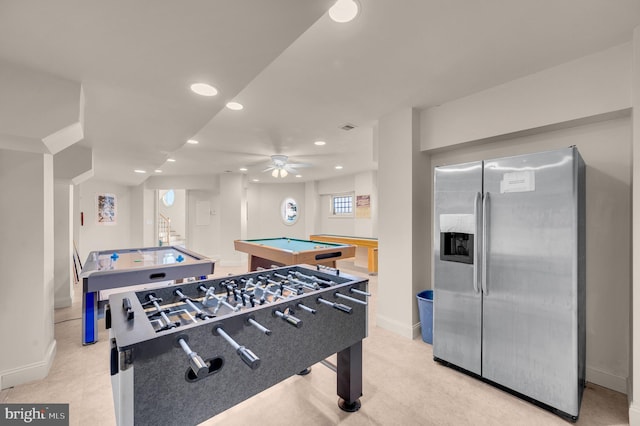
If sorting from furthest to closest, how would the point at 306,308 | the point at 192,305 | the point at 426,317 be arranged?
the point at 426,317, the point at 192,305, the point at 306,308

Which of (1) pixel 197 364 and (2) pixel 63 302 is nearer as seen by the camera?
(1) pixel 197 364

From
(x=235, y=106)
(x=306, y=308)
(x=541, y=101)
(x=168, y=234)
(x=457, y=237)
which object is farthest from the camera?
(x=168, y=234)

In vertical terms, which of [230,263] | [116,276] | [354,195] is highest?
[354,195]

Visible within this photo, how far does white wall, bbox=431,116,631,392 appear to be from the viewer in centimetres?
199

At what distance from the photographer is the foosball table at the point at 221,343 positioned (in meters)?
0.98

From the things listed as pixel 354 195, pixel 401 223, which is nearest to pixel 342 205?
pixel 354 195

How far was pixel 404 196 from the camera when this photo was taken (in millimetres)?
2879

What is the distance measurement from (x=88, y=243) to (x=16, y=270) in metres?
5.75

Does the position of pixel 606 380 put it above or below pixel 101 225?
below

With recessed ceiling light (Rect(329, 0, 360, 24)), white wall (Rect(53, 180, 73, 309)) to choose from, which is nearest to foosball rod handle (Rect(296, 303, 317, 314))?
recessed ceiling light (Rect(329, 0, 360, 24))

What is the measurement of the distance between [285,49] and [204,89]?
0.76 m

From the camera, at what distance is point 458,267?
7.34ft

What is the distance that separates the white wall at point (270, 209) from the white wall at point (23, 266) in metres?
6.68

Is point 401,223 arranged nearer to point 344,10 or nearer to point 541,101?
point 541,101
